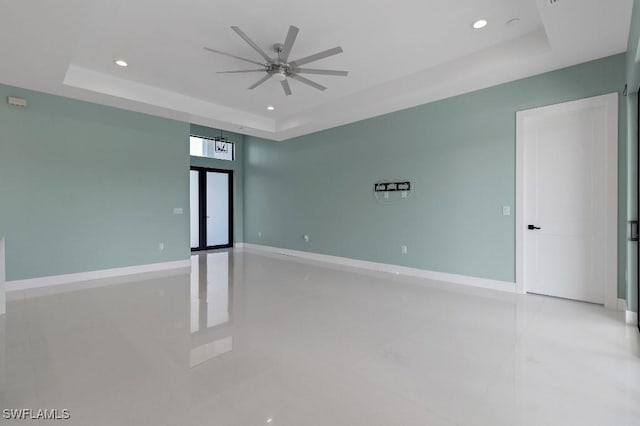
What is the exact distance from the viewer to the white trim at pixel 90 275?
443cm

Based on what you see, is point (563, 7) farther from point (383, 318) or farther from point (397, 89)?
point (383, 318)

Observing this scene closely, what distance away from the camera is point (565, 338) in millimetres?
2775

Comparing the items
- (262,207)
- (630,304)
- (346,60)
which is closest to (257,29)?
(346,60)

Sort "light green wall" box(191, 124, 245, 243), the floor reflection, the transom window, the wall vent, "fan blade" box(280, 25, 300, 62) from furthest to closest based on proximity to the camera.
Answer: "light green wall" box(191, 124, 245, 243)
the transom window
the wall vent
"fan blade" box(280, 25, 300, 62)
the floor reflection

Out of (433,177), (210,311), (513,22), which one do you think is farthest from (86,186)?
(513,22)

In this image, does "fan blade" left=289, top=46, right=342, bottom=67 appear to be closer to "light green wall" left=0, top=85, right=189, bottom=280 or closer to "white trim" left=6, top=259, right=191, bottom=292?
"light green wall" left=0, top=85, right=189, bottom=280

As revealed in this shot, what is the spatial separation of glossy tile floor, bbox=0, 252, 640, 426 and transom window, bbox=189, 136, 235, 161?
501 centimetres

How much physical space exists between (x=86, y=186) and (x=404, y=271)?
18.5 feet

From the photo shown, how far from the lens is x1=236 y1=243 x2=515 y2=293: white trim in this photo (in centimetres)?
440

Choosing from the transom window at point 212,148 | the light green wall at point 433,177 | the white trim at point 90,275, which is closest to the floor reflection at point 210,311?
the white trim at point 90,275

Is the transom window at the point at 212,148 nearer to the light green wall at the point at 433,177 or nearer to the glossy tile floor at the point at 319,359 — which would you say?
the light green wall at the point at 433,177

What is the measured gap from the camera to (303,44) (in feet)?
11.8

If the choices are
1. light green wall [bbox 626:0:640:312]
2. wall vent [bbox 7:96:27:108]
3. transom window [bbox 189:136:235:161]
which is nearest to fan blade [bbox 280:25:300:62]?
light green wall [bbox 626:0:640:312]

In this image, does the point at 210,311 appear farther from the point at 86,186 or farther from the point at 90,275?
the point at 86,186
